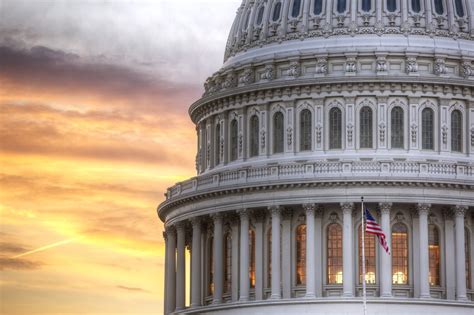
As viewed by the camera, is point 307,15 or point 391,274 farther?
point 307,15

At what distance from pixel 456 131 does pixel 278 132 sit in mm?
12059

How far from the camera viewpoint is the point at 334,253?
427 ft

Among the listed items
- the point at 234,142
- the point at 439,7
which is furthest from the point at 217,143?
the point at 439,7

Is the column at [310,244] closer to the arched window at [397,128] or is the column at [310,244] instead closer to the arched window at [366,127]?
the arched window at [366,127]

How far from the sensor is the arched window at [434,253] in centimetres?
13012

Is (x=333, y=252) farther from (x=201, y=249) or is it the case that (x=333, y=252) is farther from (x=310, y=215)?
(x=201, y=249)

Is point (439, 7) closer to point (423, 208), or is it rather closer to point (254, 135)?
point (254, 135)

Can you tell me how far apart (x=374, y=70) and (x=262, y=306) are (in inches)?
707

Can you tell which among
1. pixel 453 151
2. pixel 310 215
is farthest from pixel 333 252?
pixel 453 151

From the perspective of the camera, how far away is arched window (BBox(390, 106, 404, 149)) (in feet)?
437

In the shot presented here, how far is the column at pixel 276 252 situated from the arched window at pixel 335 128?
21.2ft

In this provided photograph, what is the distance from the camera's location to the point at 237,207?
13238cm

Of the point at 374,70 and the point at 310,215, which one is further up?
the point at 374,70

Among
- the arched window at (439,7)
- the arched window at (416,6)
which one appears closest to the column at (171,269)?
the arched window at (416,6)
